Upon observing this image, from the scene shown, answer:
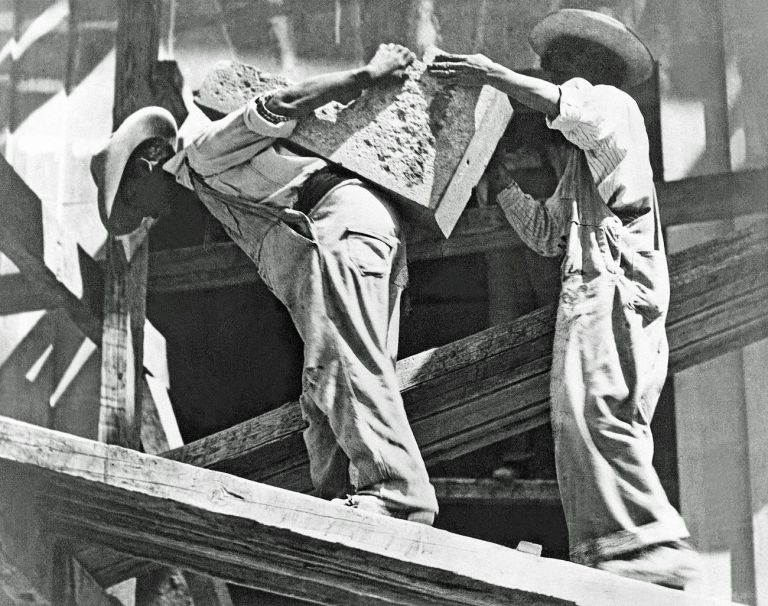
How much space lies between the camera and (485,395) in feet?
24.9

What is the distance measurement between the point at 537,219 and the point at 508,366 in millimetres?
630

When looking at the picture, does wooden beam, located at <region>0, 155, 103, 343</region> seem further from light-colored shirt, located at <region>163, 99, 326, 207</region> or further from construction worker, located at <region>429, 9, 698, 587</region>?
construction worker, located at <region>429, 9, 698, 587</region>

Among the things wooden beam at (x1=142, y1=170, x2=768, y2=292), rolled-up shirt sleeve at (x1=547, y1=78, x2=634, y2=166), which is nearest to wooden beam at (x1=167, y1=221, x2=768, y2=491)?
wooden beam at (x1=142, y1=170, x2=768, y2=292)

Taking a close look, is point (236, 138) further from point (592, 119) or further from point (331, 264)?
point (592, 119)

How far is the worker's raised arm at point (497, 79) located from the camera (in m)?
7.20

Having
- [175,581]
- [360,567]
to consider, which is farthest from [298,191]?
[175,581]

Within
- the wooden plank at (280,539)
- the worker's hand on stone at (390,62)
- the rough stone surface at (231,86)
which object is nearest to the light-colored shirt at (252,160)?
the rough stone surface at (231,86)

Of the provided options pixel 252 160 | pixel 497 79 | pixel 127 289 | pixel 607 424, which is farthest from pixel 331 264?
pixel 127 289

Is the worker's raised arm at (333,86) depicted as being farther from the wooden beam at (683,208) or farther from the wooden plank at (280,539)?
the wooden plank at (280,539)

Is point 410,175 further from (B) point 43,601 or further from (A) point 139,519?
(B) point 43,601

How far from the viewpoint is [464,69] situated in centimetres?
736

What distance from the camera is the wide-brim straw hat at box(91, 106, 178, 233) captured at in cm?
788

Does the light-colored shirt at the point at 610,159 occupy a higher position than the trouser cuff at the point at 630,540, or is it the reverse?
the light-colored shirt at the point at 610,159

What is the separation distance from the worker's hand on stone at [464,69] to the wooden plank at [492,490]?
1944 millimetres
